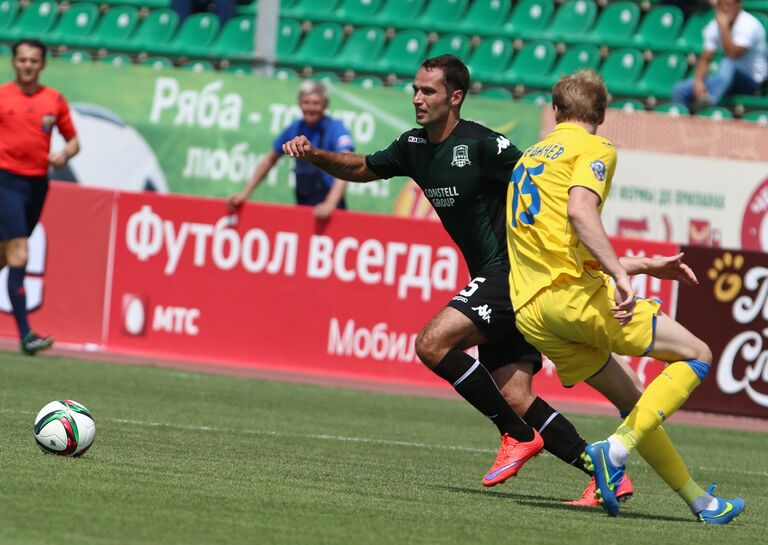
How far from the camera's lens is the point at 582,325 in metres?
6.86

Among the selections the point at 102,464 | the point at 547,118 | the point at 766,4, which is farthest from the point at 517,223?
the point at 766,4

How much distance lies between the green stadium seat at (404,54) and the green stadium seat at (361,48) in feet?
0.46

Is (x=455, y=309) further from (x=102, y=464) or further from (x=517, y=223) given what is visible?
(x=102, y=464)

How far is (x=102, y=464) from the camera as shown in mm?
7352

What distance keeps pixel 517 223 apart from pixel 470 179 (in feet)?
2.15

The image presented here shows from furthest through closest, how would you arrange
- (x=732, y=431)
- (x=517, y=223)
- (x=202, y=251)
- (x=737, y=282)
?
(x=202, y=251)
(x=737, y=282)
(x=732, y=431)
(x=517, y=223)

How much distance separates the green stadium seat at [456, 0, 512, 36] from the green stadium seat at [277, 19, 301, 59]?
2.11 m

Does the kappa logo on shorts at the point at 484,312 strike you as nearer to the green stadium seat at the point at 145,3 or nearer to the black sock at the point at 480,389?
the black sock at the point at 480,389

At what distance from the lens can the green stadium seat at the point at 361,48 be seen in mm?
19438

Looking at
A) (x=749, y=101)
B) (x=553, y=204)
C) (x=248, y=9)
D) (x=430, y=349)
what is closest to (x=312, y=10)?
(x=248, y=9)

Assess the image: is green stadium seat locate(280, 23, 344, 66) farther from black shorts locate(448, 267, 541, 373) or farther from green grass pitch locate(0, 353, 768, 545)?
black shorts locate(448, 267, 541, 373)

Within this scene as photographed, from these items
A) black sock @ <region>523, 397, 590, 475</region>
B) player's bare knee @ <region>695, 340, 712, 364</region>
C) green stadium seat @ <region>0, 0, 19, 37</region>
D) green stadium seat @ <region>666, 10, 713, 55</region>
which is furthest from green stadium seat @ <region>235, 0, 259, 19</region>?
player's bare knee @ <region>695, 340, 712, 364</region>

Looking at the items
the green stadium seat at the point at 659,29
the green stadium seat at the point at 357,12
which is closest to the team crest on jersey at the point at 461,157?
the green stadium seat at the point at 659,29

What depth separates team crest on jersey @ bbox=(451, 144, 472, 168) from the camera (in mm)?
7746
